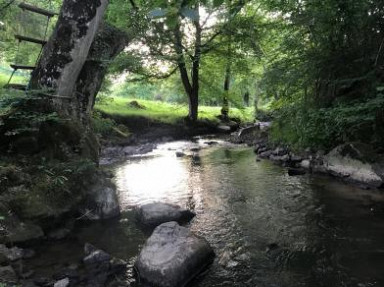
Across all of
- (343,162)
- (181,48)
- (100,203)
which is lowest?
(100,203)

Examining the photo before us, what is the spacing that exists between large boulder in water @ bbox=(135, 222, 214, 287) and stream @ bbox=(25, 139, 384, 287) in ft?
0.67

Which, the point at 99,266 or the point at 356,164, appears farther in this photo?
the point at 356,164

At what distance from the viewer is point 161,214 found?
8.70 metres

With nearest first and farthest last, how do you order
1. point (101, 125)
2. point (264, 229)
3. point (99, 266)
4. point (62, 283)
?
1. point (62, 283)
2. point (99, 266)
3. point (264, 229)
4. point (101, 125)

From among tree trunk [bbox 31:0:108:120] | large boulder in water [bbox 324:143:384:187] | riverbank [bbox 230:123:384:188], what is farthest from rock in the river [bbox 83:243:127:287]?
large boulder in water [bbox 324:143:384:187]

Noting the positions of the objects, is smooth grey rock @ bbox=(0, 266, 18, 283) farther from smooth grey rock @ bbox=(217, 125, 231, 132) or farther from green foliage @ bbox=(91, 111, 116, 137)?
smooth grey rock @ bbox=(217, 125, 231, 132)

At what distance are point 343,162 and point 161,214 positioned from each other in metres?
6.80

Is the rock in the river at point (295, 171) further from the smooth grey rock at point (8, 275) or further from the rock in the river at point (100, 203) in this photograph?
the smooth grey rock at point (8, 275)

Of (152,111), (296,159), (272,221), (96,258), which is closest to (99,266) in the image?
(96,258)

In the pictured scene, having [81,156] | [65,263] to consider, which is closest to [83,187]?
[81,156]

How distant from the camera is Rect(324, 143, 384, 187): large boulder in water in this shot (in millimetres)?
11047

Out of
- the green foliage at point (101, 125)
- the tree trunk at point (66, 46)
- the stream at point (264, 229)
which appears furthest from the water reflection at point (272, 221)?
the green foliage at point (101, 125)

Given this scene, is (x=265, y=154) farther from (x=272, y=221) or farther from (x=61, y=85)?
(x=61, y=85)

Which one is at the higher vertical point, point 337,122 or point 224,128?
point 337,122
